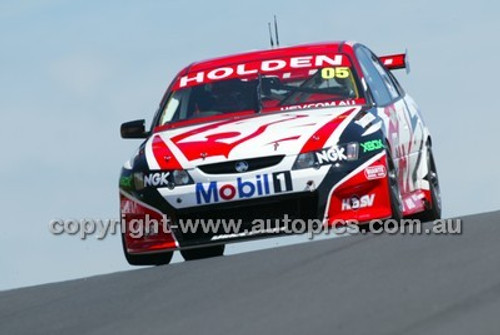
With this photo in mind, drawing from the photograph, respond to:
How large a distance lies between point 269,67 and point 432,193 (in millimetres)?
1594

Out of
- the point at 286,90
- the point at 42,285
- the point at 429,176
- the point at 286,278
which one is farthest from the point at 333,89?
the point at 286,278

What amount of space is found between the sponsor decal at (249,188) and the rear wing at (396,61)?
387cm

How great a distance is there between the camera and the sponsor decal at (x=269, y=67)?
37.4ft

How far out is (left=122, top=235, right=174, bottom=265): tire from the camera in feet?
Answer: 33.8

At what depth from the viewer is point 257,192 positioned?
32.1ft

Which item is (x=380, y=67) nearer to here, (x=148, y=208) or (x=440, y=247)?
(x=148, y=208)

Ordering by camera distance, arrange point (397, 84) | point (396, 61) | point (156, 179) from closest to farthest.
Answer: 1. point (156, 179)
2. point (397, 84)
3. point (396, 61)

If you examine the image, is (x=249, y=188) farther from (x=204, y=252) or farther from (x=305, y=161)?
(x=204, y=252)

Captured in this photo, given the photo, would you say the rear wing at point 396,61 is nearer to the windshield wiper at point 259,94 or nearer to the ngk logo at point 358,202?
the windshield wiper at point 259,94

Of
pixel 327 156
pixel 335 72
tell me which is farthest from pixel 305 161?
pixel 335 72

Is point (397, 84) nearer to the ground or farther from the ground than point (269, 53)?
nearer to the ground

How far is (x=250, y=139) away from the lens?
9.98m

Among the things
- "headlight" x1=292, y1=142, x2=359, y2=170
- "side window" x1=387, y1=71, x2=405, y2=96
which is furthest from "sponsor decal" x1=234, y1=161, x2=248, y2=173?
"side window" x1=387, y1=71, x2=405, y2=96

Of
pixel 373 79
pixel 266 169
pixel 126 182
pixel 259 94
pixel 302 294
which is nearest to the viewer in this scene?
pixel 302 294
